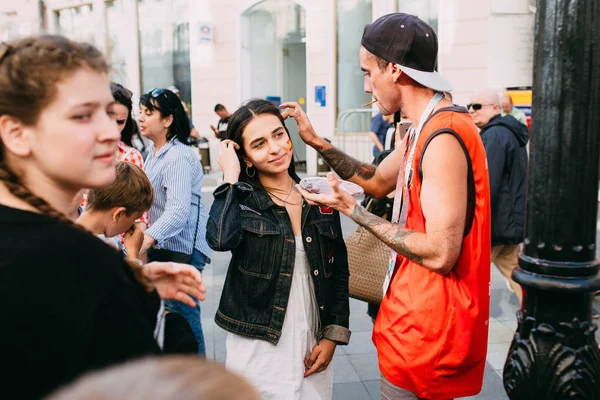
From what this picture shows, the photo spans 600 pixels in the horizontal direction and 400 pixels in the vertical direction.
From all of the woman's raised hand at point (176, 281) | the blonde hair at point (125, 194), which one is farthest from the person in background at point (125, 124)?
the woman's raised hand at point (176, 281)

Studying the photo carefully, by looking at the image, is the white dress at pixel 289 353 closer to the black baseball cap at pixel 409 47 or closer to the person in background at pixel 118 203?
the person in background at pixel 118 203

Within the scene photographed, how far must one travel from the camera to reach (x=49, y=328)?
3.36 feet

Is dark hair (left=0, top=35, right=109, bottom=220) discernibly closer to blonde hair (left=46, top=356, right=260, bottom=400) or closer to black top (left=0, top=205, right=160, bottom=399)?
black top (left=0, top=205, right=160, bottom=399)

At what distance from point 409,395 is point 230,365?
74cm

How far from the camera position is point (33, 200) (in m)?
1.18

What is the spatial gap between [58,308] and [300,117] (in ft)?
6.77

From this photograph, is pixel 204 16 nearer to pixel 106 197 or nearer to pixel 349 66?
pixel 349 66

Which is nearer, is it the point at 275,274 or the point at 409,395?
the point at 409,395

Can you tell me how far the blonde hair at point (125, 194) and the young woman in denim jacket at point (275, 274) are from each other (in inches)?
16.6

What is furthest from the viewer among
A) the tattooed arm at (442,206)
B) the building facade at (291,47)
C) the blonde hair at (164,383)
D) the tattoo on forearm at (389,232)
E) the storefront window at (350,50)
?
the storefront window at (350,50)

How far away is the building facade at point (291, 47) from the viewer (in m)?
13.1

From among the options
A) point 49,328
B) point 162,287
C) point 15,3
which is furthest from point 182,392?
point 15,3

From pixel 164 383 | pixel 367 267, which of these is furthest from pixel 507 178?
pixel 164 383

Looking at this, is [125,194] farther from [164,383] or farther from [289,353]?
[164,383]
